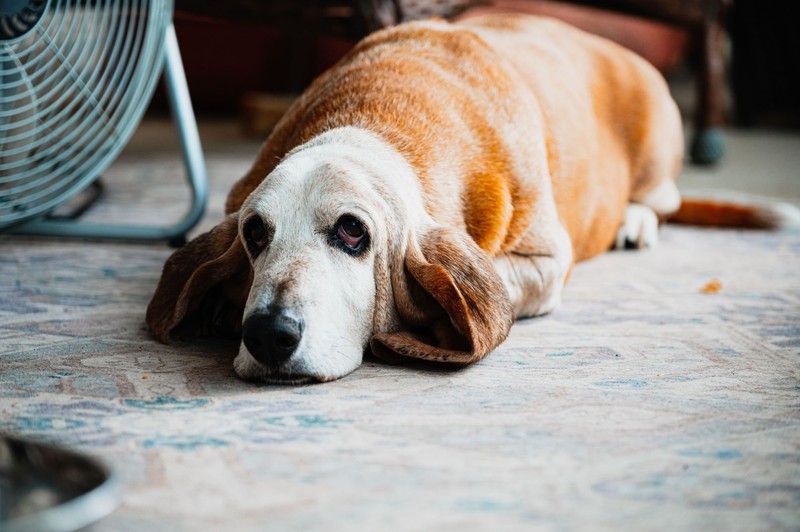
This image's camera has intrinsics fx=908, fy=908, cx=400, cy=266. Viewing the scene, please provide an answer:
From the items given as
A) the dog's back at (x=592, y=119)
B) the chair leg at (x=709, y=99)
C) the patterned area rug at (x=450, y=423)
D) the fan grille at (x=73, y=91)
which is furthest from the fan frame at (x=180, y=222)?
the chair leg at (x=709, y=99)

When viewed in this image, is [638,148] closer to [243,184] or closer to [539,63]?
A: [539,63]

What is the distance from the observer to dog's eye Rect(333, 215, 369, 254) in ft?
5.23

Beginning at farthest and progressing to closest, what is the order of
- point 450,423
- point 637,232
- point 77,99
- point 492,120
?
point 637,232 → point 77,99 → point 492,120 → point 450,423

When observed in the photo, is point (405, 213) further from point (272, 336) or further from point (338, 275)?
→ point (272, 336)

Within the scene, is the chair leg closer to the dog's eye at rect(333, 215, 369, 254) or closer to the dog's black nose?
the dog's eye at rect(333, 215, 369, 254)

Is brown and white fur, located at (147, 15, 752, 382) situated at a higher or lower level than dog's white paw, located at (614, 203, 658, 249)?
higher

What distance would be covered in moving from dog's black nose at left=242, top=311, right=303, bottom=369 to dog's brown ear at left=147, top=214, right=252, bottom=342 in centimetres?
26

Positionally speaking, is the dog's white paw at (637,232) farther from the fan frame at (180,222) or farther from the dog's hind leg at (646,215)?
the fan frame at (180,222)

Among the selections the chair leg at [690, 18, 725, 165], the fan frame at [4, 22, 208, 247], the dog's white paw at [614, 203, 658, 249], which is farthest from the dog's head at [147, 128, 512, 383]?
the chair leg at [690, 18, 725, 165]

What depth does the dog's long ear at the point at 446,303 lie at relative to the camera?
160 centimetres

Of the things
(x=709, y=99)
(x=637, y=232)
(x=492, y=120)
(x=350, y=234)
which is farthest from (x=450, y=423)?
(x=709, y=99)

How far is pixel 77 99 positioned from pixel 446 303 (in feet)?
4.18

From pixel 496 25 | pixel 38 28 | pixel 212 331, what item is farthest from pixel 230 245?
pixel 496 25

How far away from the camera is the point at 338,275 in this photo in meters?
1.57
